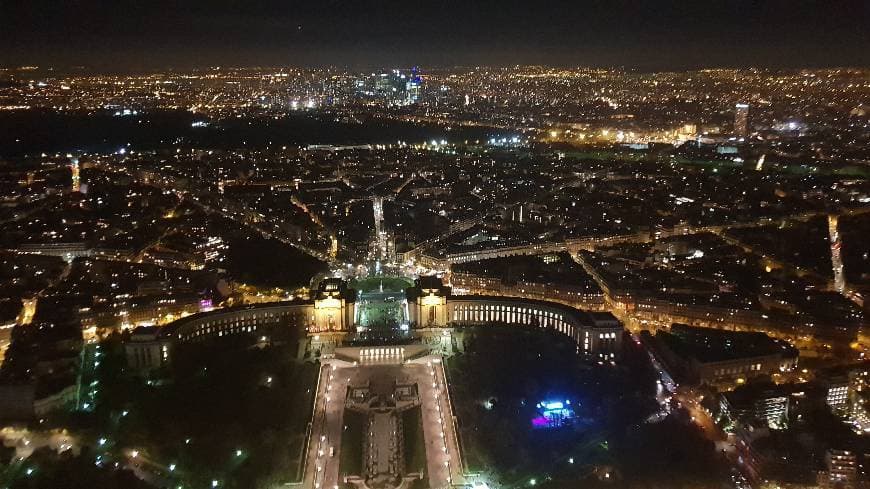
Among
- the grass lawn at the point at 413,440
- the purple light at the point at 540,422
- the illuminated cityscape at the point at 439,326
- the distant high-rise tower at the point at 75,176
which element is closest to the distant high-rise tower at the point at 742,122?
the illuminated cityscape at the point at 439,326

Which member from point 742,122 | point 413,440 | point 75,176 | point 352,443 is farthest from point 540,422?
point 742,122

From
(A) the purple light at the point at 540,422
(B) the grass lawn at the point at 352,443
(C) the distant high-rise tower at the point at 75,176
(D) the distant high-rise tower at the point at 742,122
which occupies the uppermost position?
(D) the distant high-rise tower at the point at 742,122

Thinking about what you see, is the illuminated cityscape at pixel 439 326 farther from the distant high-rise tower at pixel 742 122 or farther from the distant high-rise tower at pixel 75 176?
the distant high-rise tower at pixel 742 122

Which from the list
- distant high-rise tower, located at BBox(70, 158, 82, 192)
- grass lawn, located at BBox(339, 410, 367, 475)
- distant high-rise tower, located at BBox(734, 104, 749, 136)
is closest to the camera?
grass lawn, located at BBox(339, 410, 367, 475)

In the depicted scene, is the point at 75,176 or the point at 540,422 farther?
the point at 75,176

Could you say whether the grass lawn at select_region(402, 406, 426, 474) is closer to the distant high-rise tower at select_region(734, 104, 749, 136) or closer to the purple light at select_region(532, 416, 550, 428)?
the purple light at select_region(532, 416, 550, 428)

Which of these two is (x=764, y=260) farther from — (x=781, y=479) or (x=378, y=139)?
(x=378, y=139)

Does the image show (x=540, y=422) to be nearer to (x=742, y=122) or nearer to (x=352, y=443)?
(x=352, y=443)

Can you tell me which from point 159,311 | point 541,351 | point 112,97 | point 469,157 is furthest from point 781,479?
point 112,97

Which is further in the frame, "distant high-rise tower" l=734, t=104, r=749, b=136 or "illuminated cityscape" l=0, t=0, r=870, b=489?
"distant high-rise tower" l=734, t=104, r=749, b=136

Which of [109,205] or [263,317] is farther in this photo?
[109,205]

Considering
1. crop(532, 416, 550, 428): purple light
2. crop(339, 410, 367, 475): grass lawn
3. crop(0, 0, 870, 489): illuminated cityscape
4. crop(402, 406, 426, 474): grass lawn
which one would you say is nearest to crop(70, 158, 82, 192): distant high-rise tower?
crop(0, 0, 870, 489): illuminated cityscape
